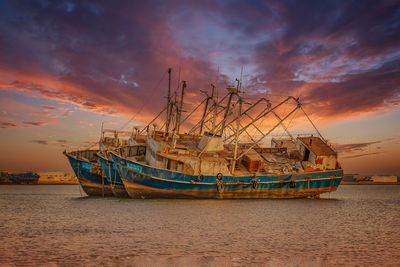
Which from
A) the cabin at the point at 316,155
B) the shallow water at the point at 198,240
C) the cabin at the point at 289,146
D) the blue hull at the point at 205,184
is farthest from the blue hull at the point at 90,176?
the cabin at the point at 316,155

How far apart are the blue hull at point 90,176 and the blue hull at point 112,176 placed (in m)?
1.82

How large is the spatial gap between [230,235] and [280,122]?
26.2 metres

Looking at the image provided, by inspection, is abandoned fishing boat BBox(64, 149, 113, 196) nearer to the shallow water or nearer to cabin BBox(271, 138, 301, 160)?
the shallow water

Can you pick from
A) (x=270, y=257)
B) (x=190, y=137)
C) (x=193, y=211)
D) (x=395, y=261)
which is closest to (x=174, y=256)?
(x=270, y=257)

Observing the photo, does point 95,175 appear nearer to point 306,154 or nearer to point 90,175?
point 90,175

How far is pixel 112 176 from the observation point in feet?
149

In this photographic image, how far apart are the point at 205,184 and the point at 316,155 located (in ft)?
46.4

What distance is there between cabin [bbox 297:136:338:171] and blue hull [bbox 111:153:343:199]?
3.39 ft

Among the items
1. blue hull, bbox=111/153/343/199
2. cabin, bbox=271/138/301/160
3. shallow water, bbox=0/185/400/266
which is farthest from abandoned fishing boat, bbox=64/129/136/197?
cabin, bbox=271/138/301/160

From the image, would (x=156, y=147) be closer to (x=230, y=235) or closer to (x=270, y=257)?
(x=230, y=235)

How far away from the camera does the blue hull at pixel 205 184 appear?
3869 centimetres

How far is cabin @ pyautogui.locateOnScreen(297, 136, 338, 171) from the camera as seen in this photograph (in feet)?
150

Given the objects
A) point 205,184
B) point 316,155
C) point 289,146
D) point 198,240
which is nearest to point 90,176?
point 205,184

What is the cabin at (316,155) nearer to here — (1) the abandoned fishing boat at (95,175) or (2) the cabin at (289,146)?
(2) the cabin at (289,146)
